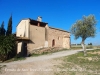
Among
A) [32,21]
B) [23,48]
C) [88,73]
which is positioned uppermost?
[32,21]

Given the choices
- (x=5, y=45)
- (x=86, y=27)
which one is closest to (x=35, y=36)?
(x=5, y=45)

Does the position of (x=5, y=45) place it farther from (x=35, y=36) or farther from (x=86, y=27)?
(x=86, y=27)

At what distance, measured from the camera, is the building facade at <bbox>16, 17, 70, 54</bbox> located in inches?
1060

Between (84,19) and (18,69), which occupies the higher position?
(84,19)

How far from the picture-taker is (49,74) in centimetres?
1252

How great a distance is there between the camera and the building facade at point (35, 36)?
26930 millimetres

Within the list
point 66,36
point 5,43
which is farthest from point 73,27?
point 5,43

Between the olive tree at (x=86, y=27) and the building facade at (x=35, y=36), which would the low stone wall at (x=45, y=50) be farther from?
the olive tree at (x=86, y=27)

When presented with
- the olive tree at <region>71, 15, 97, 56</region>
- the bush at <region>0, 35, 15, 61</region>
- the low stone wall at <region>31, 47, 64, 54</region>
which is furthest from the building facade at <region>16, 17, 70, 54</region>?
the olive tree at <region>71, 15, 97, 56</region>

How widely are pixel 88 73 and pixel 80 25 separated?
12.4 metres

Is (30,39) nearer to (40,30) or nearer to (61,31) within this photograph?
(40,30)

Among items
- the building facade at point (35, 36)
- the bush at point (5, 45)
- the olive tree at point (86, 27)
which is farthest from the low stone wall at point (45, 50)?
the olive tree at point (86, 27)

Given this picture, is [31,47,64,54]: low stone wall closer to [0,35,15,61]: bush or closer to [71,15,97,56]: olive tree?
[0,35,15,61]: bush

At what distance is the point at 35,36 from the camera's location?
28109 millimetres
